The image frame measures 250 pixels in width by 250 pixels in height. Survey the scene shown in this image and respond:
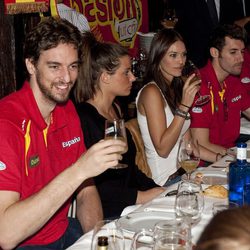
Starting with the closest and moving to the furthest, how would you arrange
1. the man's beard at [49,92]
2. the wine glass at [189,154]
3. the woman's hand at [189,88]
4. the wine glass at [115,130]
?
the wine glass at [115,130] → the man's beard at [49,92] → the wine glass at [189,154] → the woman's hand at [189,88]

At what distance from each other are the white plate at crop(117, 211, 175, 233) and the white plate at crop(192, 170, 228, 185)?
497mm

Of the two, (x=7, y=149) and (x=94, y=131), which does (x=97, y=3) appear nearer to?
(x=94, y=131)

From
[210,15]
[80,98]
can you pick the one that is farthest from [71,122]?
[210,15]

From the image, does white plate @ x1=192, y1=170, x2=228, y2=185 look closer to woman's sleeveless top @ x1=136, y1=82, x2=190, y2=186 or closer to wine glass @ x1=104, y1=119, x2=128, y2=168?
wine glass @ x1=104, y1=119, x2=128, y2=168

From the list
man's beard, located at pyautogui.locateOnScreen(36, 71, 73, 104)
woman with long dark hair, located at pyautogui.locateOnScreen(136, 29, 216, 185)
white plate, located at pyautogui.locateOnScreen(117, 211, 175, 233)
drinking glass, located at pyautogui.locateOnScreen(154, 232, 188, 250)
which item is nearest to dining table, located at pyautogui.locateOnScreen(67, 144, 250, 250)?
white plate, located at pyautogui.locateOnScreen(117, 211, 175, 233)

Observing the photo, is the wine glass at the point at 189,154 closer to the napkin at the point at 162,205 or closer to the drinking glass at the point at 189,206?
the napkin at the point at 162,205

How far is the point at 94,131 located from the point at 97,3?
2.53 meters

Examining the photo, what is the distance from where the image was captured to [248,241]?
1042 millimetres

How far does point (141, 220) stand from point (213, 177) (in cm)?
70

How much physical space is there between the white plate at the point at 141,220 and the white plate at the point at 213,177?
1.63 ft

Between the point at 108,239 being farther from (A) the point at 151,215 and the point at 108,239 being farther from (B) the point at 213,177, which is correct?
(B) the point at 213,177

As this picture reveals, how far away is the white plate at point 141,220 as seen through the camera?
2.13m

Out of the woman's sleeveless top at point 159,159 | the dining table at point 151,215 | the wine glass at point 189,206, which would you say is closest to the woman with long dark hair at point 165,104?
the woman's sleeveless top at point 159,159

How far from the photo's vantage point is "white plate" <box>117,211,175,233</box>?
6.99 feet
